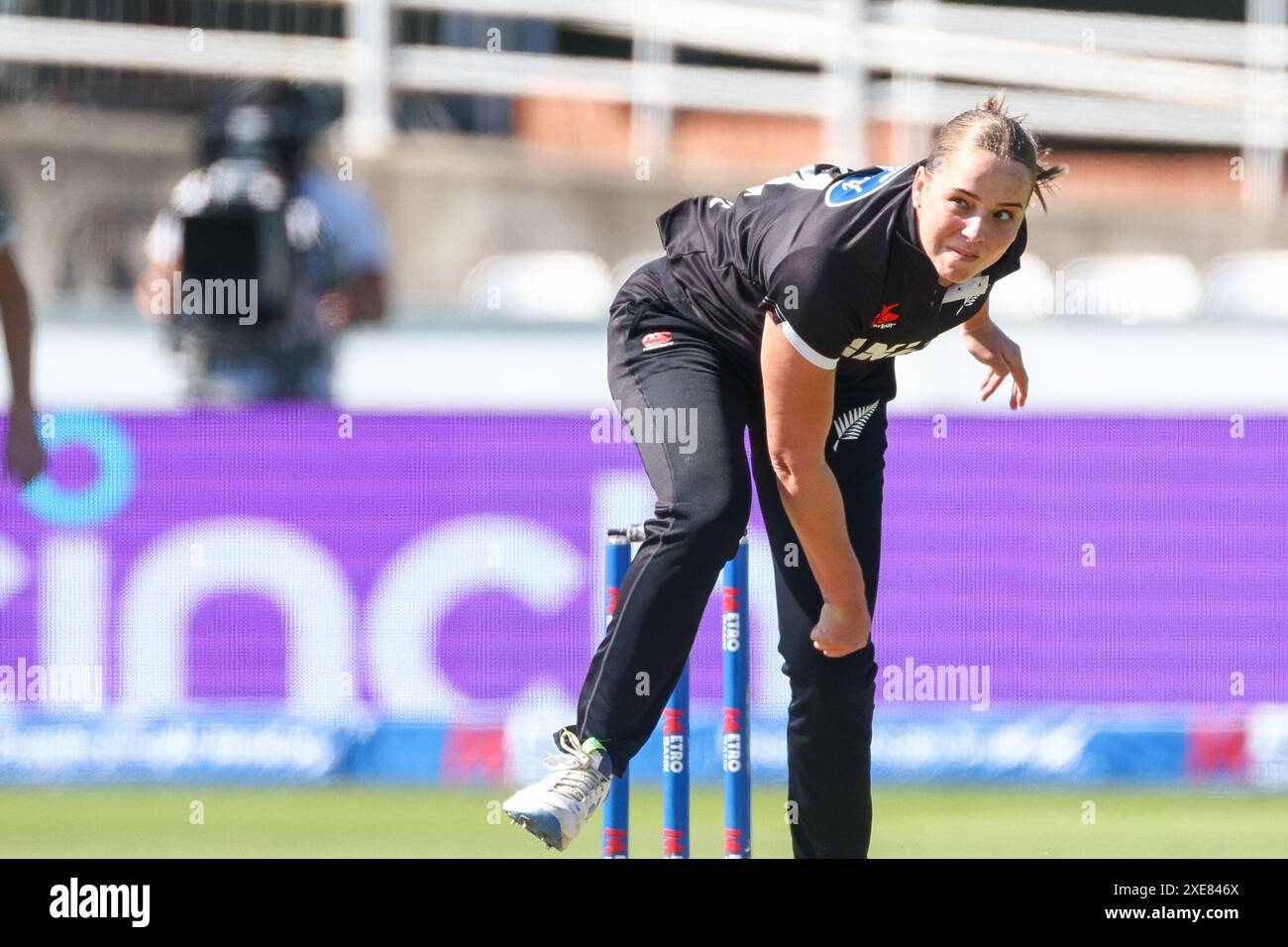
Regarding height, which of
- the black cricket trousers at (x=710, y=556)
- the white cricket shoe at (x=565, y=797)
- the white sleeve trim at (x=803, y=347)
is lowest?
the white cricket shoe at (x=565, y=797)

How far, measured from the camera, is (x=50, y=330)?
884 centimetres

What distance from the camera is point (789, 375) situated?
438 centimetres

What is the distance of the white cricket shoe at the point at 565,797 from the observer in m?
4.24

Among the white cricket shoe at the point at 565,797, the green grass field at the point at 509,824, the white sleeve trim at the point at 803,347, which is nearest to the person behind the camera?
the white cricket shoe at the point at 565,797

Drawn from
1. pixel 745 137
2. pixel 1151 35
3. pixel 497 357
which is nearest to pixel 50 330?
pixel 497 357

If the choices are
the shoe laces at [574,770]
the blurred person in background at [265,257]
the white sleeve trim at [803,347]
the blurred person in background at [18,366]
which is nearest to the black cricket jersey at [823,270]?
the white sleeve trim at [803,347]

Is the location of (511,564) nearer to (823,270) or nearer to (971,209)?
A: (823,270)

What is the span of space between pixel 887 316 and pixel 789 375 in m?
0.32

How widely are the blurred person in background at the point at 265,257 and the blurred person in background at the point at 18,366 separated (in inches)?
137

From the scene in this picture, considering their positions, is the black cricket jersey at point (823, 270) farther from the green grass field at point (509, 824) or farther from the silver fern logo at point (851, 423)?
the green grass field at point (509, 824)

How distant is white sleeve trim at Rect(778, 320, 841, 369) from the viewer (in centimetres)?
435

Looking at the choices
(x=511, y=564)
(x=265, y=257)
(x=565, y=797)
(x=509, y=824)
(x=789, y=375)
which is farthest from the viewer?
(x=265, y=257)

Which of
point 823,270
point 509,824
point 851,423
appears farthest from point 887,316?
point 509,824

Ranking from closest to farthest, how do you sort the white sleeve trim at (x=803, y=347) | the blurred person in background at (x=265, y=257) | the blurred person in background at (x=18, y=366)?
the white sleeve trim at (x=803, y=347) < the blurred person in background at (x=18, y=366) < the blurred person in background at (x=265, y=257)
